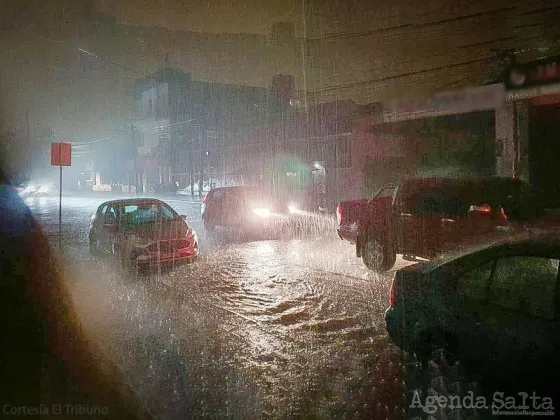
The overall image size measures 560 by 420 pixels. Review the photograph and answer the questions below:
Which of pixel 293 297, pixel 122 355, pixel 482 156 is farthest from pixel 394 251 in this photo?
pixel 482 156

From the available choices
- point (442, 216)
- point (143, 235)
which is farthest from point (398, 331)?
point (143, 235)

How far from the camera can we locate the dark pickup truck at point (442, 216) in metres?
8.05

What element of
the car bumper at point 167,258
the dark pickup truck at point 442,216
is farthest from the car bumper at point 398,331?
the car bumper at point 167,258

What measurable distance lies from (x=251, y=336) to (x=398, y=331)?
2.09 meters

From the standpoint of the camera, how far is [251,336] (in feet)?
20.7

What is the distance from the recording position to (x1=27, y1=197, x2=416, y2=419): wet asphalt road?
457cm

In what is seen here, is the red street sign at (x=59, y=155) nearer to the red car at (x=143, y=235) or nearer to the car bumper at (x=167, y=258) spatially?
the red car at (x=143, y=235)

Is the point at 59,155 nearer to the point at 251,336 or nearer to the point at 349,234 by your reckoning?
the point at 349,234

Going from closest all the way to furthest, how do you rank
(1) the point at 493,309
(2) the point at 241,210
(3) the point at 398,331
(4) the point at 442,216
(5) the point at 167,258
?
(1) the point at 493,309 → (3) the point at 398,331 → (4) the point at 442,216 → (5) the point at 167,258 → (2) the point at 241,210

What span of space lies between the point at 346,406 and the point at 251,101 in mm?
55663

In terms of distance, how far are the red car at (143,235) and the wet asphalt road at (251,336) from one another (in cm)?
36

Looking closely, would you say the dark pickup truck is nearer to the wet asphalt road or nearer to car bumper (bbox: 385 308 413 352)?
the wet asphalt road

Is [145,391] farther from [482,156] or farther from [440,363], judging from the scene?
[482,156]

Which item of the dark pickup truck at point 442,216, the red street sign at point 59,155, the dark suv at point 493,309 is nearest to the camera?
the dark suv at point 493,309
